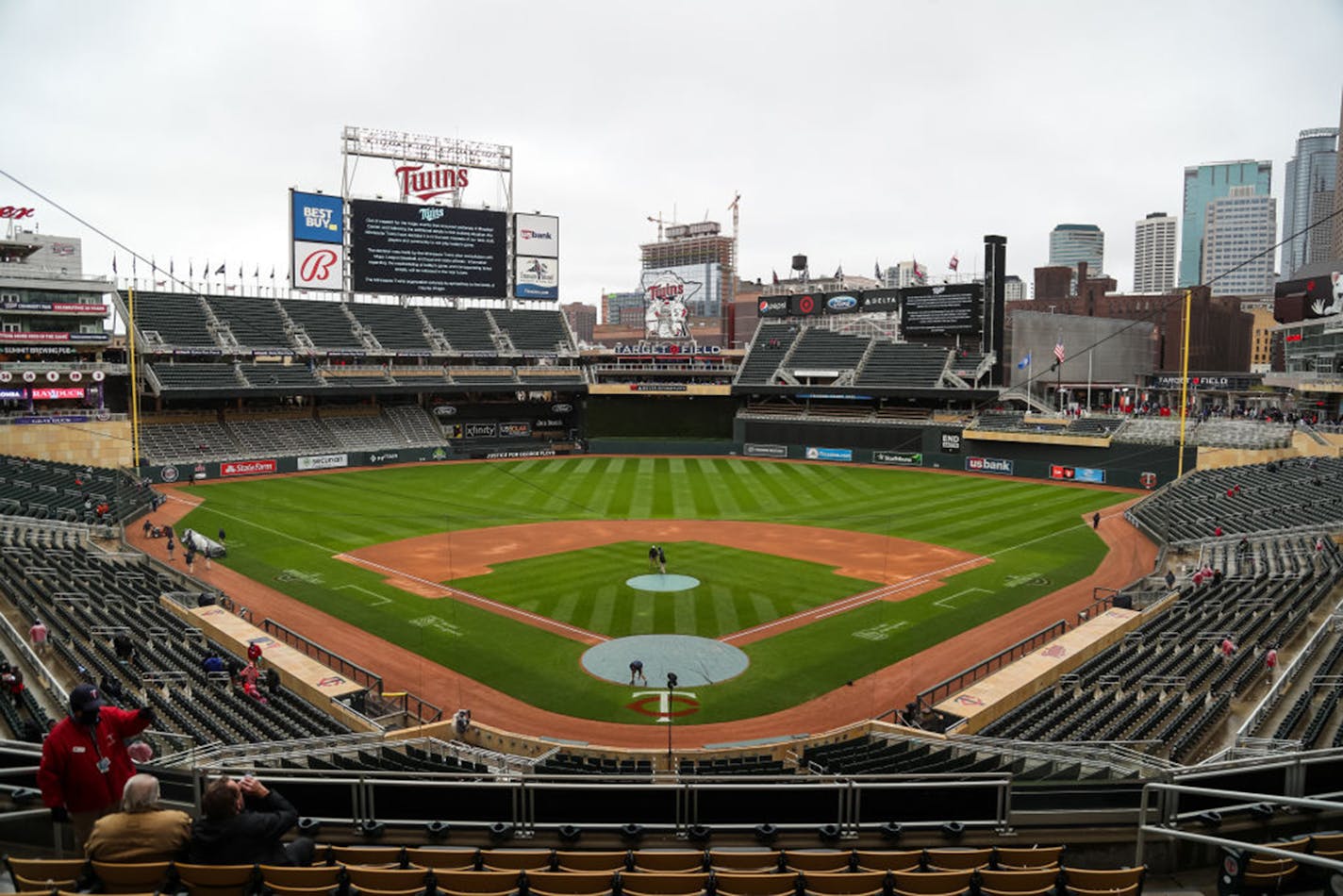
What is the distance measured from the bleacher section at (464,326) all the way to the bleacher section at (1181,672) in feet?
199

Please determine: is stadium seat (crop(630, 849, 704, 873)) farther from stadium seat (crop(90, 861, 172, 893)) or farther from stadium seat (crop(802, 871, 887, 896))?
stadium seat (crop(90, 861, 172, 893))

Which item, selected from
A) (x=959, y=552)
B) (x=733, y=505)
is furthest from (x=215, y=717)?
(x=733, y=505)

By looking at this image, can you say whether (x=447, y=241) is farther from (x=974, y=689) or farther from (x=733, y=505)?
(x=974, y=689)

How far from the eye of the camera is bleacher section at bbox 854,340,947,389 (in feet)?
224

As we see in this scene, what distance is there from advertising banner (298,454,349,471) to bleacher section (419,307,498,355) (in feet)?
51.7

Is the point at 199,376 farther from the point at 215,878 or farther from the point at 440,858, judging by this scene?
the point at 215,878

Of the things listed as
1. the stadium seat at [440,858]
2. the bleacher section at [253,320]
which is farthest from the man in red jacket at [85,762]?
the bleacher section at [253,320]

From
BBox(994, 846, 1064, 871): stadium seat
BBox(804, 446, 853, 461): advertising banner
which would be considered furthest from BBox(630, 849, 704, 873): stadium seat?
BBox(804, 446, 853, 461): advertising banner

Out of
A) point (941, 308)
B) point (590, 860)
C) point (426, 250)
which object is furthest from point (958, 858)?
point (426, 250)

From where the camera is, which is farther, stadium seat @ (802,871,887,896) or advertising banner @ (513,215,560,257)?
advertising banner @ (513,215,560,257)

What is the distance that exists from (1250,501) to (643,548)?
26229 millimetres

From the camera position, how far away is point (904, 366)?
230 feet

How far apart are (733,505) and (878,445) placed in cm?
2227

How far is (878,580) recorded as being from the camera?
103 ft
